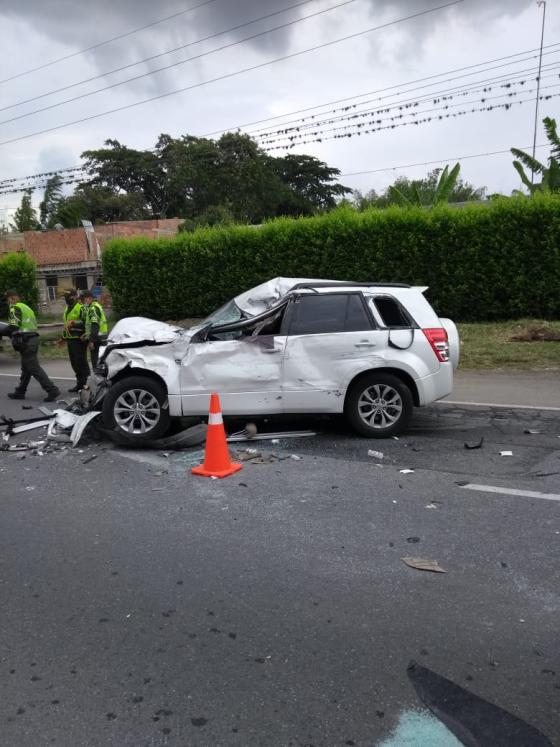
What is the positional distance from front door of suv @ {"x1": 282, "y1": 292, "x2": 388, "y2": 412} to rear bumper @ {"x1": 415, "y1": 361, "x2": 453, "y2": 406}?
0.56m

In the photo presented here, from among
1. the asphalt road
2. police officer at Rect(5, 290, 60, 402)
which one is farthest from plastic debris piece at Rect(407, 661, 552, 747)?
police officer at Rect(5, 290, 60, 402)

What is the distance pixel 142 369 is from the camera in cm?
676

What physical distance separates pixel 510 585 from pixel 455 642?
716mm

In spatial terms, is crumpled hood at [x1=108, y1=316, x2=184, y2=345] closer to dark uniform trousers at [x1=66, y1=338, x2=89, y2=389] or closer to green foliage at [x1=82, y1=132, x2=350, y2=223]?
dark uniform trousers at [x1=66, y1=338, x2=89, y2=389]

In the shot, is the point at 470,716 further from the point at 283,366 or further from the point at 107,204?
the point at 107,204

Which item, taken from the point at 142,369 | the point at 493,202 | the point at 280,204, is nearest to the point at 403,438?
the point at 142,369

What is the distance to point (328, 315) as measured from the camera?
22.1 feet

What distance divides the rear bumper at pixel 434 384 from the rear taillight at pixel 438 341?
0.32 ft

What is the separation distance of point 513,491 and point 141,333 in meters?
4.55

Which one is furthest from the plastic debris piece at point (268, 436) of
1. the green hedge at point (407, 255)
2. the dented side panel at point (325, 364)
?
the green hedge at point (407, 255)

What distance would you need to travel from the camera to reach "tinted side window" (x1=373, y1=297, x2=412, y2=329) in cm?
677

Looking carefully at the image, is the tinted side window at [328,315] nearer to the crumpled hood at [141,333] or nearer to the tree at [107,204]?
the crumpled hood at [141,333]

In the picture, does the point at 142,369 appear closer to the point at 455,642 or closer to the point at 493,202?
the point at 455,642

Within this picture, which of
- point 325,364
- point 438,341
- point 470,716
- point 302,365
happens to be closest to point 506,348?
A: point 438,341
